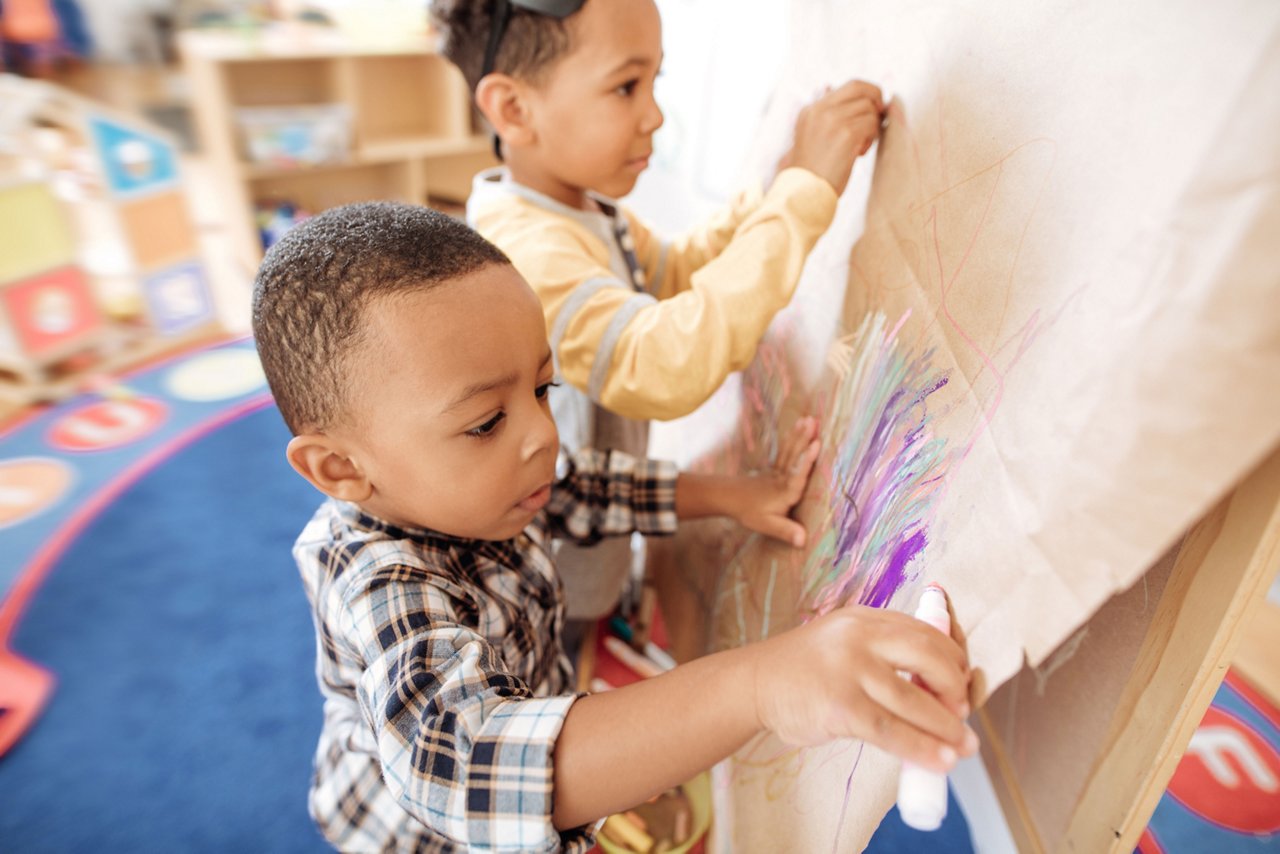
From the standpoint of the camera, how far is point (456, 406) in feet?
1.58

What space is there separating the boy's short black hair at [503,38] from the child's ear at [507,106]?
1 cm

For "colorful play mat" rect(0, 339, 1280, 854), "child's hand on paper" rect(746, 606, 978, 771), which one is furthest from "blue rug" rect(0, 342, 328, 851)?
"child's hand on paper" rect(746, 606, 978, 771)

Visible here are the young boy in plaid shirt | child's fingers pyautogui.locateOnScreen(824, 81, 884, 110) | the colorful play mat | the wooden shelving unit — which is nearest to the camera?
the young boy in plaid shirt

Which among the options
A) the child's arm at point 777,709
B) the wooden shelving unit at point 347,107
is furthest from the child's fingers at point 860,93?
the wooden shelving unit at point 347,107

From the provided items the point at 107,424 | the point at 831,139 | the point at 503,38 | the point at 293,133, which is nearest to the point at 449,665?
the point at 831,139

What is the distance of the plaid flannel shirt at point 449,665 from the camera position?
15.9 inches

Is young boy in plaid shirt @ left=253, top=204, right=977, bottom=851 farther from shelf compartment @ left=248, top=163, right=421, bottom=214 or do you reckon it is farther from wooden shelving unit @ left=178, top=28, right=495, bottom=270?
shelf compartment @ left=248, top=163, right=421, bottom=214

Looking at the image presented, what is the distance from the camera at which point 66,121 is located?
1.86m

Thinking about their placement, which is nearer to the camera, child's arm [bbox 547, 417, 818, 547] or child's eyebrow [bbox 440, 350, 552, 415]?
child's eyebrow [bbox 440, 350, 552, 415]

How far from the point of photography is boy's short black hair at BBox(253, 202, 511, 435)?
19.0 inches

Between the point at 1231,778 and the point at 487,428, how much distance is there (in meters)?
1.07

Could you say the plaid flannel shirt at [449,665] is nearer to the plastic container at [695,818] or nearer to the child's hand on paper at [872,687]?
the child's hand on paper at [872,687]

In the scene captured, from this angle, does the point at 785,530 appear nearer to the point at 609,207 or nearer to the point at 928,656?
the point at 928,656

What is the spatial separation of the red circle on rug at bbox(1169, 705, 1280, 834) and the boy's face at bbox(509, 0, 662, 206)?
98 centimetres
